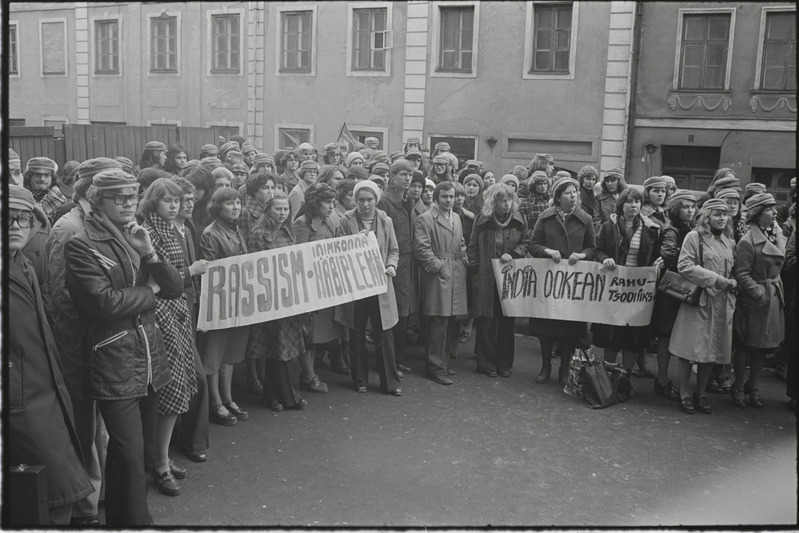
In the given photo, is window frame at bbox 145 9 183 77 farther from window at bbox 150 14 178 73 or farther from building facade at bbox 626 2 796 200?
building facade at bbox 626 2 796 200

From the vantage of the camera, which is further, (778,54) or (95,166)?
(778,54)

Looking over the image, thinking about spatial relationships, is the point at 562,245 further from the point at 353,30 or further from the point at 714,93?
the point at 353,30

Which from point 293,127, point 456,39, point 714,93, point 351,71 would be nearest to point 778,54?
point 714,93

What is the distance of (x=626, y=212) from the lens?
27.2 feet

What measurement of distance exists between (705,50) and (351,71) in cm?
904

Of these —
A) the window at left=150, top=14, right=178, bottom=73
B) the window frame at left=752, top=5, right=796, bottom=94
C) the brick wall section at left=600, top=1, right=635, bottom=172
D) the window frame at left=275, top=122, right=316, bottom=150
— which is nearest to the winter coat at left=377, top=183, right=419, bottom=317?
the brick wall section at left=600, top=1, right=635, bottom=172

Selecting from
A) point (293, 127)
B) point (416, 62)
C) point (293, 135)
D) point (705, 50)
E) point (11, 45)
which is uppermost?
point (705, 50)

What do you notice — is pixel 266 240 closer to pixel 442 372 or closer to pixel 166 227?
pixel 166 227

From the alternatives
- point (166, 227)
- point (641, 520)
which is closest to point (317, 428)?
point (166, 227)

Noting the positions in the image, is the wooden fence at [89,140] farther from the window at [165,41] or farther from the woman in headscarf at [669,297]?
the woman in headscarf at [669,297]

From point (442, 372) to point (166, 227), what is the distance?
3828 mm

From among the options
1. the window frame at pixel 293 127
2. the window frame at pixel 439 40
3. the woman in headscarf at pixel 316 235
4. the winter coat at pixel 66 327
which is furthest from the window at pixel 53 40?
the winter coat at pixel 66 327

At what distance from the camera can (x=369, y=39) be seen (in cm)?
2098

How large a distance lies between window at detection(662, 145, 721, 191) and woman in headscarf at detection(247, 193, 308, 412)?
14657 millimetres
